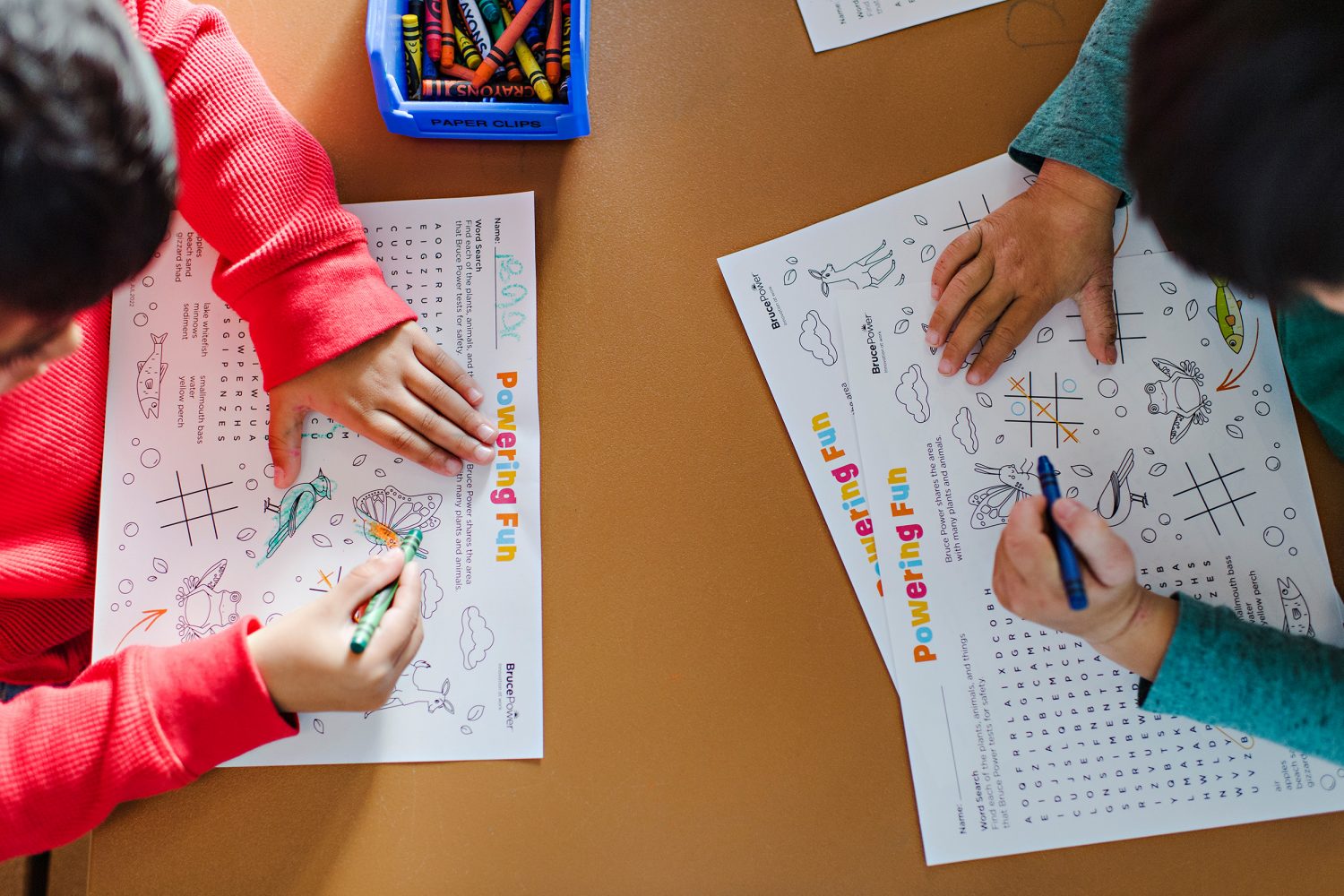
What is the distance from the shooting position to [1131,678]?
2.28ft

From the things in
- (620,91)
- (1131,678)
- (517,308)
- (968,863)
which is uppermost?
(620,91)

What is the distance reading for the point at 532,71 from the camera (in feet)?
2.33

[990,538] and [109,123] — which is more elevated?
[109,123]

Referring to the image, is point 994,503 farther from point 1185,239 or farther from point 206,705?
point 206,705

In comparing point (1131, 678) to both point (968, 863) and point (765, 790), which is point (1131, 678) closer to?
point (968, 863)

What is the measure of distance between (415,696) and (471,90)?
0.48m

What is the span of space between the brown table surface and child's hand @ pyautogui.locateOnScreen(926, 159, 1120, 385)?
0.07 metres

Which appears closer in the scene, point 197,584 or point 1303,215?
point 1303,215

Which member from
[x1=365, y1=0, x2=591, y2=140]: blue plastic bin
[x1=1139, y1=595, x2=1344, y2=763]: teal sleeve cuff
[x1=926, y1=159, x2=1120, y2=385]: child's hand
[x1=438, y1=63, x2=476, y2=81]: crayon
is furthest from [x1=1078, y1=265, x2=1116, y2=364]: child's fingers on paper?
[x1=438, y1=63, x2=476, y2=81]: crayon

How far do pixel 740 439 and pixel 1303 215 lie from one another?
1.29 feet

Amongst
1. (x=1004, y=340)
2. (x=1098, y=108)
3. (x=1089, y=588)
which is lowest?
(x=1089, y=588)

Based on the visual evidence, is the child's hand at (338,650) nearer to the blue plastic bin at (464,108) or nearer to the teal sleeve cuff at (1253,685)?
the blue plastic bin at (464,108)

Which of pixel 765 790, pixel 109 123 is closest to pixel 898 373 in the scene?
pixel 765 790

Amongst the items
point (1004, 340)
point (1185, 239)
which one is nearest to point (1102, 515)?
point (1004, 340)
